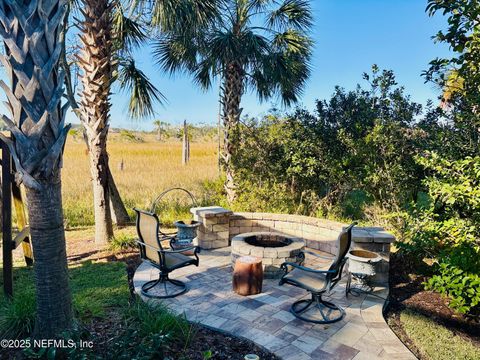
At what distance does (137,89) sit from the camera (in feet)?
25.4

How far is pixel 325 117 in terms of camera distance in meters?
8.07

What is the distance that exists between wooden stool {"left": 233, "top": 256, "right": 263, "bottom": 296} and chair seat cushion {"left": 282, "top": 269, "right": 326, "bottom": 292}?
49 cm

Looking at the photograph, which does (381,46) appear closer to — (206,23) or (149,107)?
(206,23)

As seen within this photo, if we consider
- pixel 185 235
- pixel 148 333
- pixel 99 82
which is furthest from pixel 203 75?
pixel 148 333

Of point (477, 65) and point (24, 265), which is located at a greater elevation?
point (477, 65)

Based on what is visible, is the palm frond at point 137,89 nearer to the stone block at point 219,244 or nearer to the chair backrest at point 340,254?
the stone block at point 219,244

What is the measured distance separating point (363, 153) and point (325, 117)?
153 cm

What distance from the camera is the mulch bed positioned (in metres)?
3.80

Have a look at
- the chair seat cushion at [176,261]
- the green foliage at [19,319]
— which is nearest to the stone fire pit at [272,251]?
the chair seat cushion at [176,261]

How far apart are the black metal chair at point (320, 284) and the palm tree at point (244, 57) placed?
5046 mm

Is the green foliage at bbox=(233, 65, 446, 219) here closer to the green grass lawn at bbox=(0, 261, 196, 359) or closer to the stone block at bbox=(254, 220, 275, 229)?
the stone block at bbox=(254, 220, 275, 229)

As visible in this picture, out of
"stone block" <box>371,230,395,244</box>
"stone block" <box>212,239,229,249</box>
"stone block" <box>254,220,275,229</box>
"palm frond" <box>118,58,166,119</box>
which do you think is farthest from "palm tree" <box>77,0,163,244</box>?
"stone block" <box>371,230,395,244</box>

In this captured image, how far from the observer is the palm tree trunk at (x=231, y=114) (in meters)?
8.77

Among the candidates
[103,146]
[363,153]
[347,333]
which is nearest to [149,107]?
[103,146]
